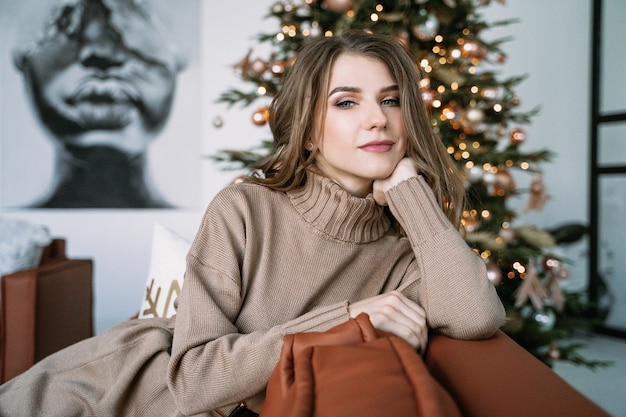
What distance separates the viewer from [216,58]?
3.79m

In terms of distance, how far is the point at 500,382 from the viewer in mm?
779

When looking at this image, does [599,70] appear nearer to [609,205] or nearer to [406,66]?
[609,205]

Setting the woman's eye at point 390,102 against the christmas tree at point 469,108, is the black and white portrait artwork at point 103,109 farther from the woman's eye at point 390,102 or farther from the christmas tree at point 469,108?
the woman's eye at point 390,102

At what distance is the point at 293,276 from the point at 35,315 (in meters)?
1.09

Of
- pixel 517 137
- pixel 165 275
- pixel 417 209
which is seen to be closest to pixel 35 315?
pixel 165 275

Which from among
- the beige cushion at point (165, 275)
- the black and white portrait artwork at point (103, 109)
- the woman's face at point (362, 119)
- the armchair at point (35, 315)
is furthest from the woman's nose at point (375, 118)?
the black and white portrait artwork at point (103, 109)

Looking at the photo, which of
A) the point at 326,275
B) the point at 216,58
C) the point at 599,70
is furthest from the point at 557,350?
the point at 216,58

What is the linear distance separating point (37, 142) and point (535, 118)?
12.0 ft

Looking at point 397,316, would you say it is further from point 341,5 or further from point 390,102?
point 341,5

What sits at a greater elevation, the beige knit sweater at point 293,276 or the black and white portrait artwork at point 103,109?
the black and white portrait artwork at point 103,109

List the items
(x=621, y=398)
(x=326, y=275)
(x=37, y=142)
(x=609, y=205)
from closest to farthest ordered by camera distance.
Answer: (x=326, y=275), (x=621, y=398), (x=37, y=142), (x=609, y=205)

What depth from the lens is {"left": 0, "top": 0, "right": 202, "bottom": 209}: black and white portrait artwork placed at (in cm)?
369

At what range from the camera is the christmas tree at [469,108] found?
2213 mm

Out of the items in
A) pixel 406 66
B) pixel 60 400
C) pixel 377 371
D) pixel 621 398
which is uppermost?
pixel 406 66
